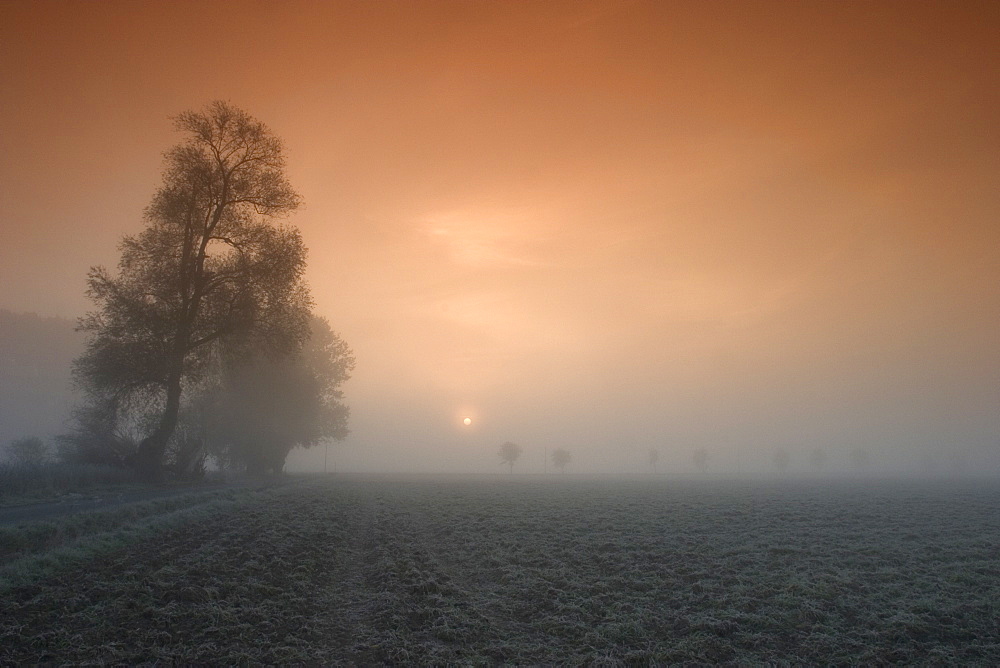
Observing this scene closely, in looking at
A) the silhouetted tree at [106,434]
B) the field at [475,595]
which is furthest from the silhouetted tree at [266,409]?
the field at [475,595]

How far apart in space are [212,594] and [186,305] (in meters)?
19.6

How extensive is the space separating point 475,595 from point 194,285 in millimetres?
22073

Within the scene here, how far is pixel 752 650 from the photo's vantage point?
29.0ft

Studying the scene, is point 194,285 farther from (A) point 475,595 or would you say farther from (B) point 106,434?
(A) point 475,595

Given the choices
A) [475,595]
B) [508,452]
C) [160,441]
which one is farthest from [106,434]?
[508,452]

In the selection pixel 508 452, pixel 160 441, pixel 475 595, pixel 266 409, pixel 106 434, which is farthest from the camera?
pixel 508 452

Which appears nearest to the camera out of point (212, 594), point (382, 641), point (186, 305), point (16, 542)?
point (382, 641)

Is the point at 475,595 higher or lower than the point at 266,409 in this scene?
lower

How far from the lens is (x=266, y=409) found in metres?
40.7

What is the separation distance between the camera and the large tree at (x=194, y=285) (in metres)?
24.0

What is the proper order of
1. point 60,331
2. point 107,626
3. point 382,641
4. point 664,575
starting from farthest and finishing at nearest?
1. point 60,331
2. point 664,575
3. point 382,641
4. point 107,626

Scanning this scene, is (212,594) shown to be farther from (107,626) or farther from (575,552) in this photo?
(575,552)

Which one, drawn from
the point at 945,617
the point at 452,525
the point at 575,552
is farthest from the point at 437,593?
Result: the point at 945,617

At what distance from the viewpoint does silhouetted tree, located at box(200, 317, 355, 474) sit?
39.3 meters
